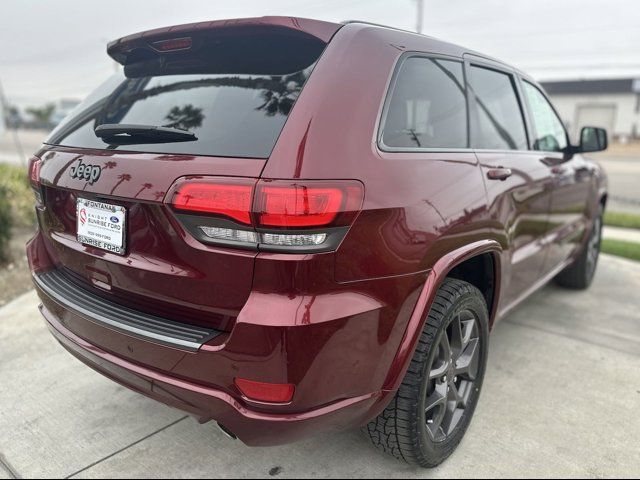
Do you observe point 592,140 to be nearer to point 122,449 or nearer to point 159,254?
point 159,254

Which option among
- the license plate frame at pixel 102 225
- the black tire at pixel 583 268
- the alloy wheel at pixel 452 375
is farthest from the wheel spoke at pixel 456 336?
the black tire at pixel 583 268

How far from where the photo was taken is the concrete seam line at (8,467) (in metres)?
2.16

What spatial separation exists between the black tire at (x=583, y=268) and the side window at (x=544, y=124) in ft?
3.58

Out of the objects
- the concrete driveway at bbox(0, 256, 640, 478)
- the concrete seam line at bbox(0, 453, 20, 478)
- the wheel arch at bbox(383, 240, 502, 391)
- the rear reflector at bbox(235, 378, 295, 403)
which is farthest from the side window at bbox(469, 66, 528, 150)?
the concrete seam line at bbox(0, 453, 20, 478)

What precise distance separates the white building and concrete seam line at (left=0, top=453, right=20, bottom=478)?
49.5 metres

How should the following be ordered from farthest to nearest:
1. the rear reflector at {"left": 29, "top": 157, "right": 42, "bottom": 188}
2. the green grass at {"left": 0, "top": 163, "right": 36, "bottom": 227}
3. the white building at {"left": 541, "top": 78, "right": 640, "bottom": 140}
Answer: the white building at {"left": 541, "top": 78, "right": 640, "bottom": 140} → the green grass at {"left": 0, "top": 163, "right": 36, "bottom": 227} → the rear reflector at {"left": 29, "top": 157, "right": 42, "bottom": 188}

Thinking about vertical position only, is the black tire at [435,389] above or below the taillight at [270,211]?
below

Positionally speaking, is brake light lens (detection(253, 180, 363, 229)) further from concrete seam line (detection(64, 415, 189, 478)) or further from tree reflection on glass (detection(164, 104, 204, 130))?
concrete seam line (detection(64, 415, 189, 478))

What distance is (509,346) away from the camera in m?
3.41

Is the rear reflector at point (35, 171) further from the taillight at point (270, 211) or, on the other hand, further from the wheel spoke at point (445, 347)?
the wheel spoke at point (445, 347)

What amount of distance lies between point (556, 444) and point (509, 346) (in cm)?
110

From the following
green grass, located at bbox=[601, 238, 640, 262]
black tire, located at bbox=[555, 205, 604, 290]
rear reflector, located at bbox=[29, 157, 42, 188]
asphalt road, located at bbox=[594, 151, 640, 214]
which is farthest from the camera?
asphalt road, located at bbox=[594, 151, 640, 214]

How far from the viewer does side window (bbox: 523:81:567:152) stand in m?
3.32

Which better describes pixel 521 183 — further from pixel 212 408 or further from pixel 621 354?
pixel 212 408
